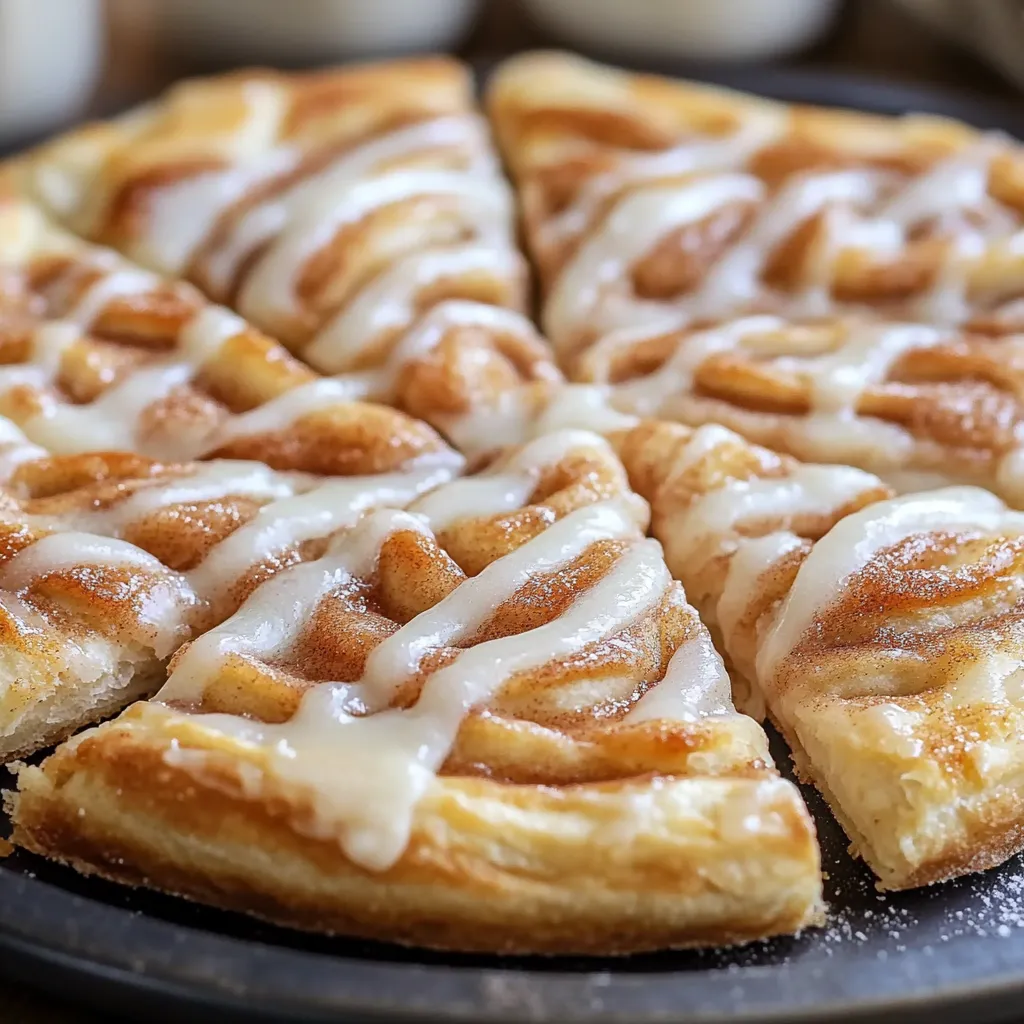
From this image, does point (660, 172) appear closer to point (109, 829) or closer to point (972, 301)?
point (972, 301)

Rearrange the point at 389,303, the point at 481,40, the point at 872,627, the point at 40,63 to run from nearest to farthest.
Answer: the point at 872,627 < the point at 389,303 < the point at 40,63 < the point at 481,40

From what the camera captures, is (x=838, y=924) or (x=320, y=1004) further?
(x=838, y=924)

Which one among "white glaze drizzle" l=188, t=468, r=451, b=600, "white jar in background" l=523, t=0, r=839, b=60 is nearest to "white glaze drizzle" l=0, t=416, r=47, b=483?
"white glaze drizzle" l=188, t=468, r=451, b=600

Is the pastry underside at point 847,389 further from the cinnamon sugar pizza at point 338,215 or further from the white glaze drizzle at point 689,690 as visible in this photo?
the white glaze drizzle at point 689,690

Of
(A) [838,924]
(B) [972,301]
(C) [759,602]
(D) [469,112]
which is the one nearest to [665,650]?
(C) [759,602]

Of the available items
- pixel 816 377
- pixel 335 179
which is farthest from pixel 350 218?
pixel 816 377

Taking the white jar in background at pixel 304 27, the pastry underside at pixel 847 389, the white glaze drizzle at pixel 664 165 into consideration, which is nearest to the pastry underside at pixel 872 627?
the pastry underside at pixel 847 389

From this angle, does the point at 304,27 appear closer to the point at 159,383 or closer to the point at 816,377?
the point at 159,383
